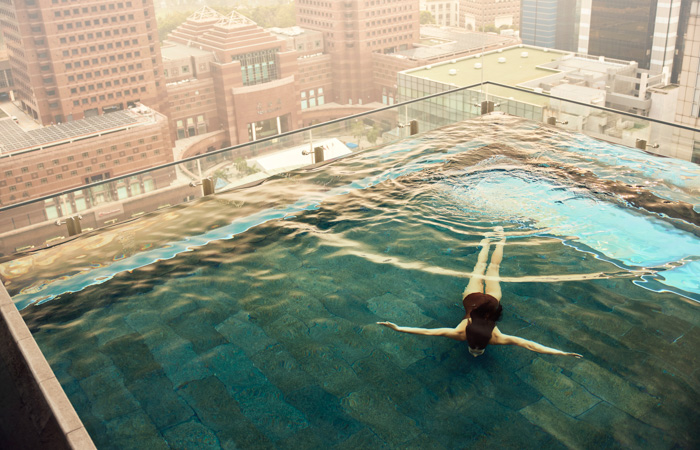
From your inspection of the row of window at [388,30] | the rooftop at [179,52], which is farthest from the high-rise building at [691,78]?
the rooftop at [179,52]

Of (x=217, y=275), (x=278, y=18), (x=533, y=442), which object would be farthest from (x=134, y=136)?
(x=533, y=442)

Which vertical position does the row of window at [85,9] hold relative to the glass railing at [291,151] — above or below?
above

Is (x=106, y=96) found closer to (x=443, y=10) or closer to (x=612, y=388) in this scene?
(x=443, y=10)

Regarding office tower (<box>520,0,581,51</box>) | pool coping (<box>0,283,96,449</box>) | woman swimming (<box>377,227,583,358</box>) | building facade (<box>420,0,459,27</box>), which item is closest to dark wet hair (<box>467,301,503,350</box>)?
woman swimming (<box>377,227,583,358</box>)

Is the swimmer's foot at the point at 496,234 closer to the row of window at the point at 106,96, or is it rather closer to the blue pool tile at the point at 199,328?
the blue pool tile at the point at 199,328

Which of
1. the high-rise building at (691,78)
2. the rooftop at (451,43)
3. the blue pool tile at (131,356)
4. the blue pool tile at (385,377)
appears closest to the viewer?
the blue pool tile at (385,377)

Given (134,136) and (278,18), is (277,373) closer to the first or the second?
(134,136)

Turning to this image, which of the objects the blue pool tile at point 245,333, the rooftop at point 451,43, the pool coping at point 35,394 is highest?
the pool coping at point 35,394

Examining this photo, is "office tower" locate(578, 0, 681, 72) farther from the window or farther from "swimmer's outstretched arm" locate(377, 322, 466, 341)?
"swimmer's outstretched arm" locate(377, 322, 466, 341)
